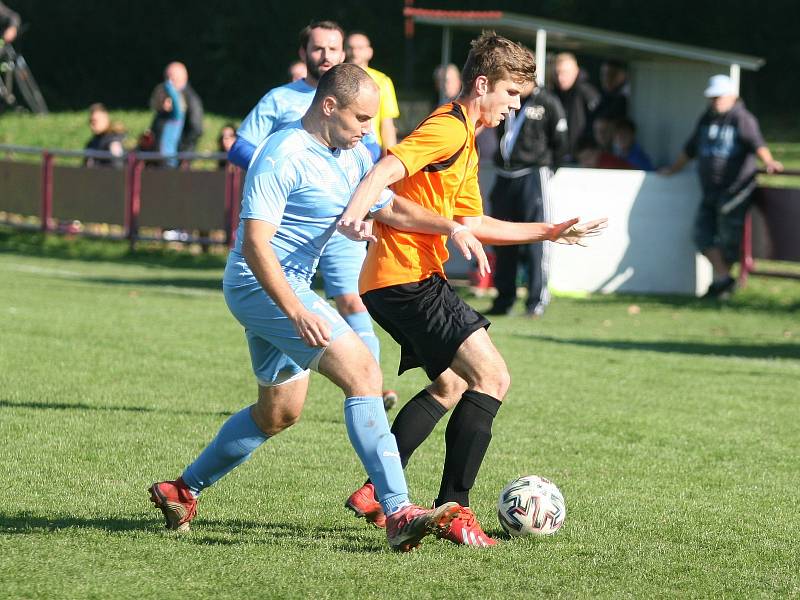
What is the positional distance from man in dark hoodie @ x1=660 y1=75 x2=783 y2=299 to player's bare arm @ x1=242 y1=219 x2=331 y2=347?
1128 centimetres

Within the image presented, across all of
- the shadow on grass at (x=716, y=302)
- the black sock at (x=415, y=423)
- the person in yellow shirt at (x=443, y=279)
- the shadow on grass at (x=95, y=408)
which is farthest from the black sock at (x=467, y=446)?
the shadow on grass at (x=716, y=302)

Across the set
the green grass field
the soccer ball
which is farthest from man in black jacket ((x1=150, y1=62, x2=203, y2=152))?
the soccer ball

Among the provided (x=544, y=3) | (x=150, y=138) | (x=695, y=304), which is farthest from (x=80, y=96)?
(x=695, y=304)

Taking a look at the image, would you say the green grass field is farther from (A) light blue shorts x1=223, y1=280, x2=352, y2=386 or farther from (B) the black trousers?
(B) the black trousers

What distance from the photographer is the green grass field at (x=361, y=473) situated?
489 centimetres

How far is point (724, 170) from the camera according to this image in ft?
52.1

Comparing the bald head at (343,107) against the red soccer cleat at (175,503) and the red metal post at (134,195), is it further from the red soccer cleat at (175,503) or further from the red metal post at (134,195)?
the red metal post at (134,195)

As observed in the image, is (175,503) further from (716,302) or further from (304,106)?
(716,302)

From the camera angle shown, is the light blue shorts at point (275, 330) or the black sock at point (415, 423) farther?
the black sock at point (415, 423)

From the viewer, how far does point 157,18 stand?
43.1 metres

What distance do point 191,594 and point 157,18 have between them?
40.2m

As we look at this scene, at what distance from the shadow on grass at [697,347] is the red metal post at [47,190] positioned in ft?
35.8

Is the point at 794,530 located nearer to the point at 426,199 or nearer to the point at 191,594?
the point at 426,199

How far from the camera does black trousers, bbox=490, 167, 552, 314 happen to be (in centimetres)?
1414
